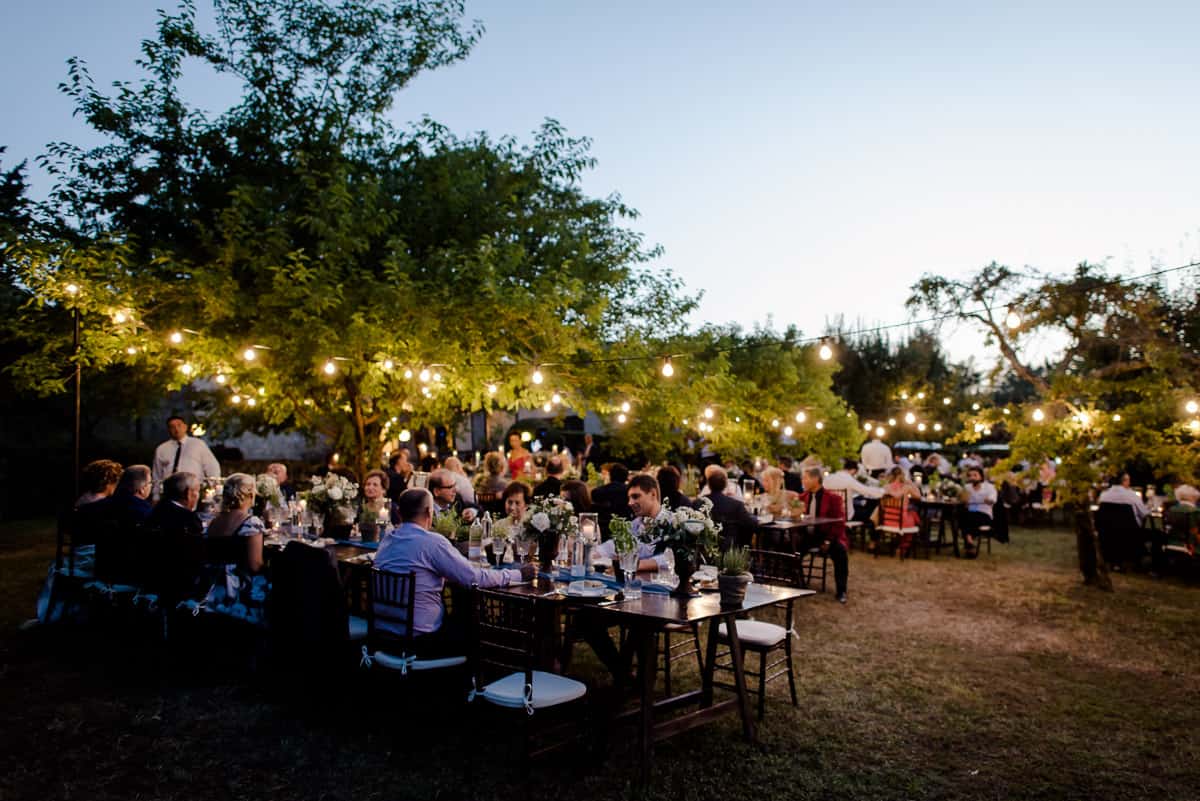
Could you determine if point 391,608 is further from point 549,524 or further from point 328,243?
point 328,243

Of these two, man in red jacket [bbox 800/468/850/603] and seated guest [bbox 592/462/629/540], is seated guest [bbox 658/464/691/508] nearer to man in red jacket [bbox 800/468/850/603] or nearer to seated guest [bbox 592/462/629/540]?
seated guest [bbox 592/462/629/540]

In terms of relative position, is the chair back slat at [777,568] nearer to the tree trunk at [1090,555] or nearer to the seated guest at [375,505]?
the seated guest at [375,505]

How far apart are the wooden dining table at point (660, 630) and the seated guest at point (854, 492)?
7111mm

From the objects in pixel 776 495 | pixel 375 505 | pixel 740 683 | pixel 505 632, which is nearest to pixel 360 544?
pixel 375 505

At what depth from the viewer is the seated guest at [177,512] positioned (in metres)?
5.98

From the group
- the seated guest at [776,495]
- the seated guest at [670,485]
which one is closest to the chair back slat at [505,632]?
the seated guest at [670,485]

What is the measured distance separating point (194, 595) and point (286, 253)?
5.24 metres

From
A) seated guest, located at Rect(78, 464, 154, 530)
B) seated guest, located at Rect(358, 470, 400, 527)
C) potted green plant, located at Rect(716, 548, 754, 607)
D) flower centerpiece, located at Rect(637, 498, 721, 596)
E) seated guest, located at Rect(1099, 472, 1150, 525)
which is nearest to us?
potted green plant, located at Rect(716, 548, 754, 607)

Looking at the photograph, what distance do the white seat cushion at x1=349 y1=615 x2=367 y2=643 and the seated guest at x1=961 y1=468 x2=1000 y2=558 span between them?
9348mm

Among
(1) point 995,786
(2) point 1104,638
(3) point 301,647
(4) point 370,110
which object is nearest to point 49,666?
(3) point 301,647

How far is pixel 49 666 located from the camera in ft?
19.1

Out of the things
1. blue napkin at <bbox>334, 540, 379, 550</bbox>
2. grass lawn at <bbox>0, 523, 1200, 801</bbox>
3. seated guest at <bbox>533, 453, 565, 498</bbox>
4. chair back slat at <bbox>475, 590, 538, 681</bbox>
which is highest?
seated guest at <bbox>533, 453, 565, 498</bbox>

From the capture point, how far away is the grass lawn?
395 centimetres

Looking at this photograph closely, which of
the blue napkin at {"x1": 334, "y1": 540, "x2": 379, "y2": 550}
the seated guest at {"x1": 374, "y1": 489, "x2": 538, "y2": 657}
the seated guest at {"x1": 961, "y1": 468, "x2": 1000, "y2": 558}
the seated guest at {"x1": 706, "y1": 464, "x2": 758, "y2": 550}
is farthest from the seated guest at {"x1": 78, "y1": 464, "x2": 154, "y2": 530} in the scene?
the seated guest at {"x1": 961, "y1": 468, "x2": 1000, "y2": 558}
